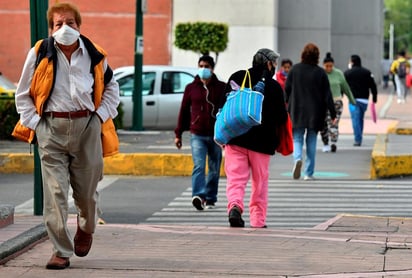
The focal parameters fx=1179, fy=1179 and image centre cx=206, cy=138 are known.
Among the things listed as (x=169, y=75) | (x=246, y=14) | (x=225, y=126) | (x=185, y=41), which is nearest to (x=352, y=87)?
(x=169, y=75)

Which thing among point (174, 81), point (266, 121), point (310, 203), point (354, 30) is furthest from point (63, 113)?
point (354, 30)

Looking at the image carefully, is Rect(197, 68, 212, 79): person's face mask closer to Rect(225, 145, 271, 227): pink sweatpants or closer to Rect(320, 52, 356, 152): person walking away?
Rect(225, 145, 271, 227): pink sweatpants

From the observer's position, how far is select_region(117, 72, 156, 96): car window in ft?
78.8

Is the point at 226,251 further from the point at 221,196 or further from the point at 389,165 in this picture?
the point at 389,165

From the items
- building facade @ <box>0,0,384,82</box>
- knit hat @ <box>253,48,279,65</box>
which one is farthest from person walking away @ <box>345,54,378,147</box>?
building facade @ <box>0,0,384,82</box>

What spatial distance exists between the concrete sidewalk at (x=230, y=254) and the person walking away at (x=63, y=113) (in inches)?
16.1

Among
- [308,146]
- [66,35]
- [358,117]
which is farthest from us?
[358,117]

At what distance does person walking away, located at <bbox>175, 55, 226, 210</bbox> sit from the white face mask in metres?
4.82

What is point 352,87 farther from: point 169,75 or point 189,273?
point 189,273

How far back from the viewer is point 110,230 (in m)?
9.60

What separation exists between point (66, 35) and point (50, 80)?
0.31 m

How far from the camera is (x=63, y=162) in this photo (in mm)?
7695

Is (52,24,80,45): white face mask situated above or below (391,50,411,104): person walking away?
above

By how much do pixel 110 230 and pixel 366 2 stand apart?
2055 inches
